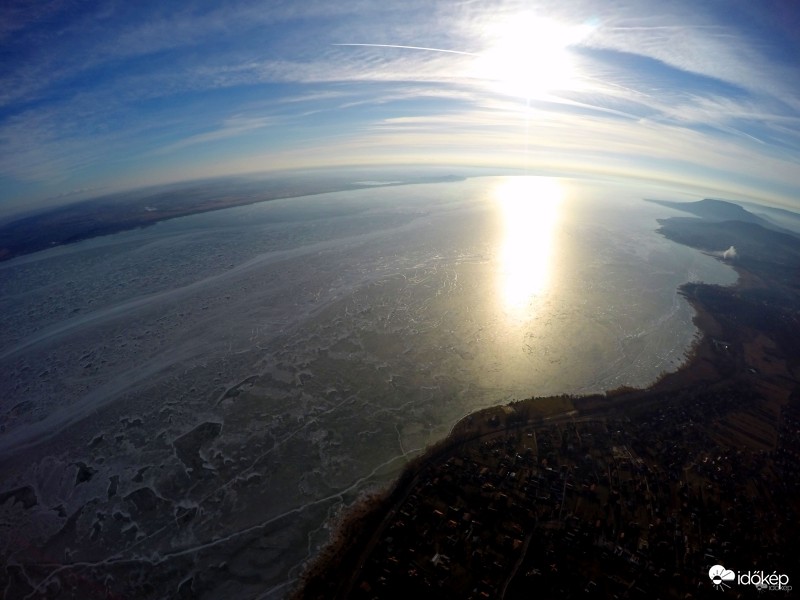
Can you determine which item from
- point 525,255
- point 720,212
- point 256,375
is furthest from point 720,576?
point 720,212

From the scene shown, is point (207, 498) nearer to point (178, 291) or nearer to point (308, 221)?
point (178, 291)

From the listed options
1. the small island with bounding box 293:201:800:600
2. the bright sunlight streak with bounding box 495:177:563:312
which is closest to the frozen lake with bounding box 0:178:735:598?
the bright sunlight streak with bounding box 495:177:563:312

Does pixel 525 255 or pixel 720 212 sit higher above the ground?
pixel 525 255

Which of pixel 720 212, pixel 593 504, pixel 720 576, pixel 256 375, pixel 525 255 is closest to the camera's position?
pixel 720 576

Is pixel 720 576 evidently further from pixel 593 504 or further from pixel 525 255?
pixel 525 255

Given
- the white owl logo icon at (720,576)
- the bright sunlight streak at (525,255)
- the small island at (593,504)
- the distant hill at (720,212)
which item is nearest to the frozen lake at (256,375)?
Answer: the bright sunlight streak at (525,255)

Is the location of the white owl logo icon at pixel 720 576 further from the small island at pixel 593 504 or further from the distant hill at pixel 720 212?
the distant hill at pixel 720 212
